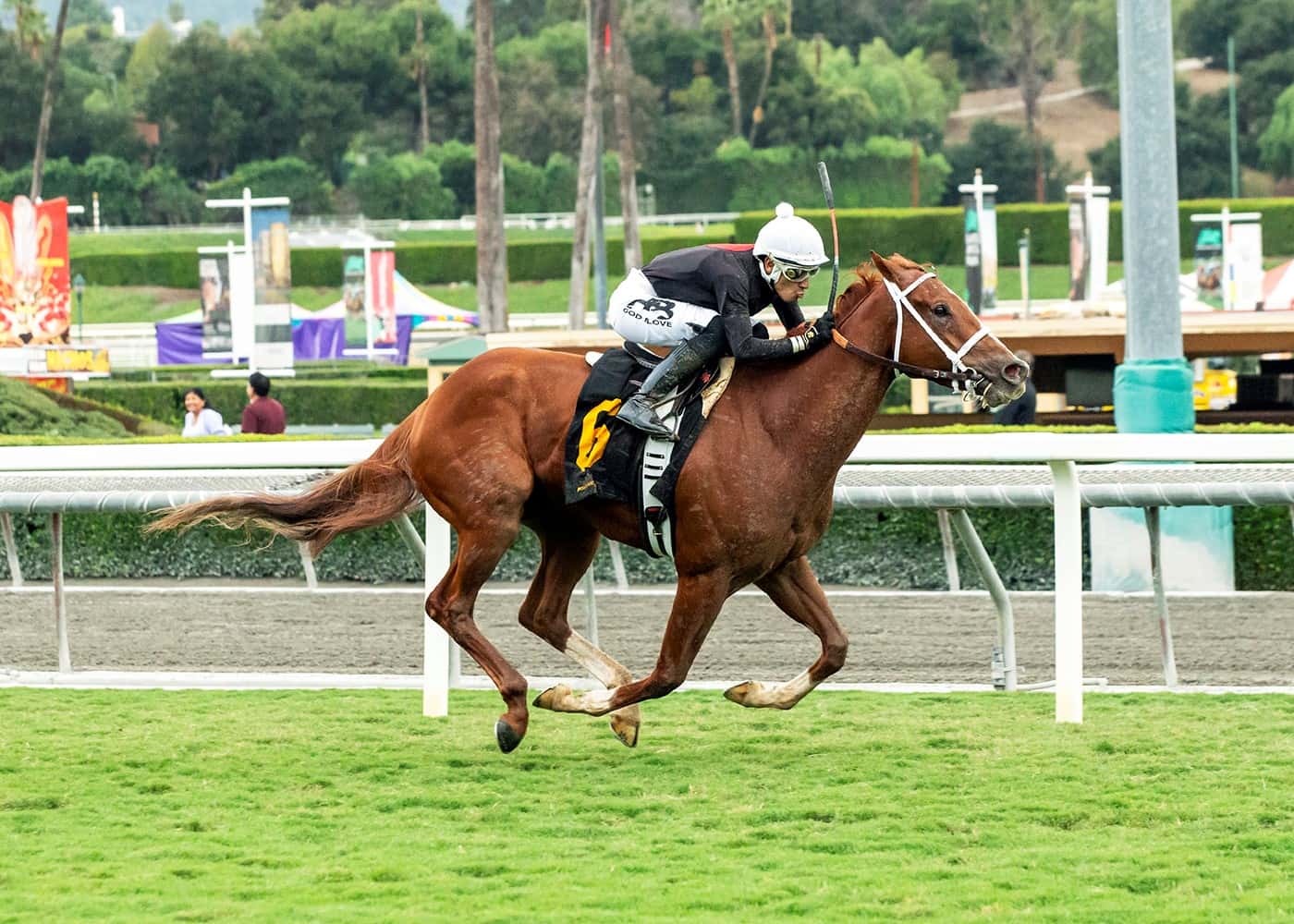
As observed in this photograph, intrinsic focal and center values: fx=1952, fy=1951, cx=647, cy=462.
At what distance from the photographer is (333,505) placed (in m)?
6.22

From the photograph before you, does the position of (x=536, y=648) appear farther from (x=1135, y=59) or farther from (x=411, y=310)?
(x=411, y=310)

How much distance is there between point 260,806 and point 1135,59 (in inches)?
257

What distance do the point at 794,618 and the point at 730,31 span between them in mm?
68085

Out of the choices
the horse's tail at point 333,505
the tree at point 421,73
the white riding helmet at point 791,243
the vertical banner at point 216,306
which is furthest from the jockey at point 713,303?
the tree at point 421,73

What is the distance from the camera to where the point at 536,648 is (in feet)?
27.9

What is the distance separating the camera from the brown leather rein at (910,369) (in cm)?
532

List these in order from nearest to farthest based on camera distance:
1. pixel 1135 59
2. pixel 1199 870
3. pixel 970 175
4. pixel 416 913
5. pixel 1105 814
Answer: pixel 416 913 < pixel 1199 870 < pixel 1105 814 < pixel 1135 59 < pixel 970 175

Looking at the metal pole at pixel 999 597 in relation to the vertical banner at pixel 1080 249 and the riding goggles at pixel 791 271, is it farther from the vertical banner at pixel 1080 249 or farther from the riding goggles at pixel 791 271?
the vertical banner at pixel 1080 249

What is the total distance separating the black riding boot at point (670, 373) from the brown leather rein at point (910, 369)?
344 mm

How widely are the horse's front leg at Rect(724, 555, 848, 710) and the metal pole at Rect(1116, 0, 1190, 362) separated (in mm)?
4747

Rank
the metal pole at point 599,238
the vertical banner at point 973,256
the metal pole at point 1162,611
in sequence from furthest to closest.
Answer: the metal pole at point 599,238 → the vertical banner at point 973,256 → the metal pole at point 1162,611

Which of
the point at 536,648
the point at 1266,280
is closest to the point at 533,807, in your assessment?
the point at 536,648

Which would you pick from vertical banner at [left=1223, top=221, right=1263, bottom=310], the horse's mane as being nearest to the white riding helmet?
the horse's mane

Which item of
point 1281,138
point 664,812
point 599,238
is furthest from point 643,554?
point 1281,138
